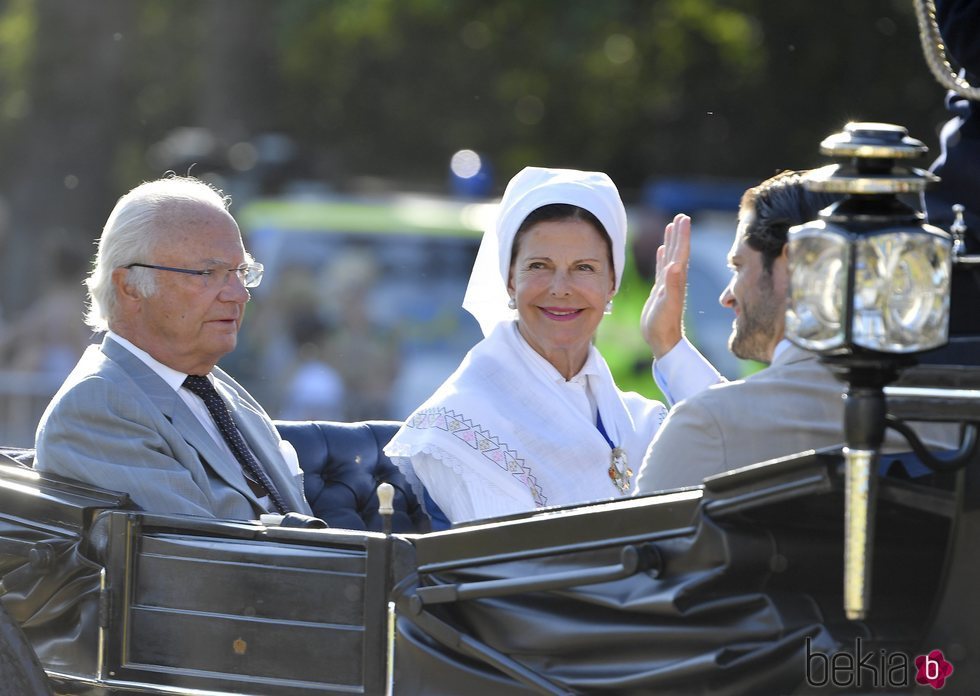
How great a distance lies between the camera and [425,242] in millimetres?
12797

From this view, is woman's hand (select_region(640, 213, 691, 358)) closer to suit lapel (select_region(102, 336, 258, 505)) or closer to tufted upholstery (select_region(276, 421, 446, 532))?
tufted upholstery (select_region(276, 421, 446, 532))

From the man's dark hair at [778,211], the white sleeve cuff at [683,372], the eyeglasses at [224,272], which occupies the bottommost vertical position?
the white sleeve cuff at [683,372]

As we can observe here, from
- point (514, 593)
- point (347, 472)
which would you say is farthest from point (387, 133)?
point (514, 593)

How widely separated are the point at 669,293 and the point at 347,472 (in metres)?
0.98

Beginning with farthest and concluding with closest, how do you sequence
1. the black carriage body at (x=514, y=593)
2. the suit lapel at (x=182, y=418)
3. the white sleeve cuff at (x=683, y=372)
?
the white sleeve cuff at (x=683, y=372) < the suit lapel at (x=182, y=418) < the black carriage body at (x=514, y=593)

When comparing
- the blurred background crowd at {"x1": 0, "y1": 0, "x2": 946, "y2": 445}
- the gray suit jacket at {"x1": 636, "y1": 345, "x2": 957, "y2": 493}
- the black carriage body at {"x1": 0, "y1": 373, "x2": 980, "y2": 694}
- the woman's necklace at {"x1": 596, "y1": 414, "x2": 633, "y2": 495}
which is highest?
the blurred background crowd at {"x1": 0, "y1": 0, "x2": 946, "y2": 445}

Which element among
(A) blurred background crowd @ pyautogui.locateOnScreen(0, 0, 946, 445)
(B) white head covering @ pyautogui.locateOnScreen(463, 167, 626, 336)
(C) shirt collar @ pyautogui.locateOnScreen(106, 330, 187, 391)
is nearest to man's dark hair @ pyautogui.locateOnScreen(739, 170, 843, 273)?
(B) white head covering @ pyautogui.locateOnScreen(463, 167, 626, 336)

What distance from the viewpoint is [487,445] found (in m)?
3.63

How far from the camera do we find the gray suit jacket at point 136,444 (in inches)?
125

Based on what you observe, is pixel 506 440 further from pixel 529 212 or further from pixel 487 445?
pixel 529 212

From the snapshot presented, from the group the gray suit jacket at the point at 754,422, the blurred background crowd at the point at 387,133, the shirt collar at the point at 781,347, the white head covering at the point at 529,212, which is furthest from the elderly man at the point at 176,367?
the blurred background crowd at the point at 387,133

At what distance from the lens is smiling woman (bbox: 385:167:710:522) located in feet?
11.9

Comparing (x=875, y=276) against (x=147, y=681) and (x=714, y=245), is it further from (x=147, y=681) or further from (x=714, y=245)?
(x=714, y=245)

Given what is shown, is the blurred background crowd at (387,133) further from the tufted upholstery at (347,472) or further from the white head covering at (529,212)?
the white head covering at (529,212)
